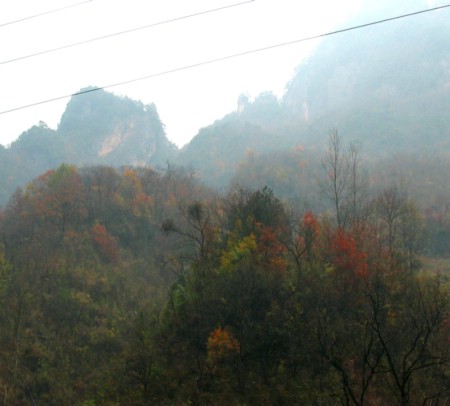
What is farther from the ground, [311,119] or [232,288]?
[311,119]

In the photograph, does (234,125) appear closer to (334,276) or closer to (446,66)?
(446,66)

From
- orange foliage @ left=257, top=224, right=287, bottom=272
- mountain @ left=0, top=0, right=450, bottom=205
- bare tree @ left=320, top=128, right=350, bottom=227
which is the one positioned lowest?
orange foliage @ left=257, top=224, right=287, bottom=272

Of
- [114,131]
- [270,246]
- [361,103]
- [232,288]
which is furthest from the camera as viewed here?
[114,131]

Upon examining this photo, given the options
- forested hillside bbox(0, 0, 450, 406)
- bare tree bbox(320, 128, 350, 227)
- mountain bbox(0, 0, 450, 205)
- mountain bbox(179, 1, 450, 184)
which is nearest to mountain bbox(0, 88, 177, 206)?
mountain bbox(0, 0, 450, 205)

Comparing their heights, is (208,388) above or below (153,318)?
below

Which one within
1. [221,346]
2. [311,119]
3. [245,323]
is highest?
[311,119]

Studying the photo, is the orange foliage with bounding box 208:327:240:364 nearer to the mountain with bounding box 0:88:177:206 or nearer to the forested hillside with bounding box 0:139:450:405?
the forested hillside with bounding box 0:139:450:405

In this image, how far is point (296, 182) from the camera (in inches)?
2378

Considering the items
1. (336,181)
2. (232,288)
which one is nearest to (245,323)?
(232,288)

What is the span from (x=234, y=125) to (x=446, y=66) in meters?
48.2

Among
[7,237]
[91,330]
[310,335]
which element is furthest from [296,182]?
[310,335]

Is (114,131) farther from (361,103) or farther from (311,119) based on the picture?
(361,103)

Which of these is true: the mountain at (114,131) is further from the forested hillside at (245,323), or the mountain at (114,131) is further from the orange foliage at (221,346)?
the orange foliage at (221,346)

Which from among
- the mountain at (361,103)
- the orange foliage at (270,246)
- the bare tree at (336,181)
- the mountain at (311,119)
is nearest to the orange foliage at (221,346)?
the orange foliage at (270,246)
